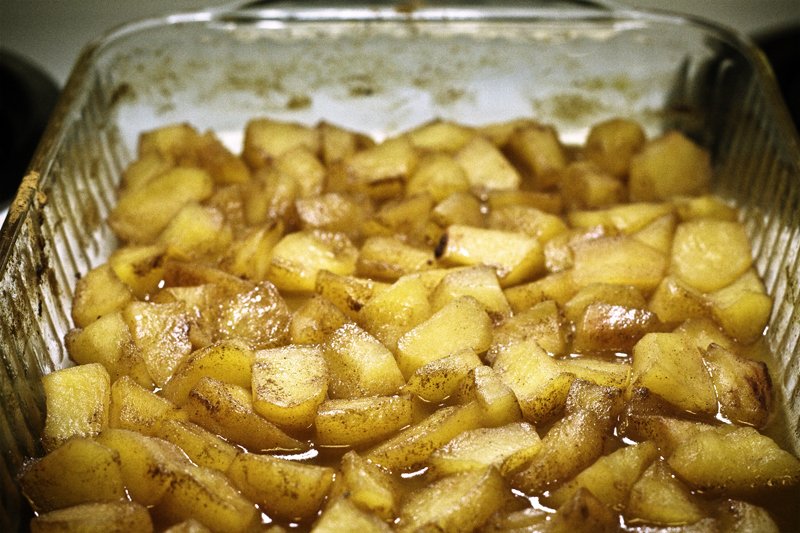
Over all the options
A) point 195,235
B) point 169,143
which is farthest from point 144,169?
point 195,235

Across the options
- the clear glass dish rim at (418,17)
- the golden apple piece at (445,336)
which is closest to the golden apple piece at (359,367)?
the golden apple piece at (445,336)

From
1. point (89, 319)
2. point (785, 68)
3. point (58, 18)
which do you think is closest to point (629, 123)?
point (785, 68)

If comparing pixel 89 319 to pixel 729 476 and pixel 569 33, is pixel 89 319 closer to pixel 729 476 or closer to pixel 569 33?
pixel 729 476

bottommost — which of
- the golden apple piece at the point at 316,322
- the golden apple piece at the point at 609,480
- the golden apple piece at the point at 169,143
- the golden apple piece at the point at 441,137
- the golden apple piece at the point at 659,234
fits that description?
the golden apple piece at the point at 609,480

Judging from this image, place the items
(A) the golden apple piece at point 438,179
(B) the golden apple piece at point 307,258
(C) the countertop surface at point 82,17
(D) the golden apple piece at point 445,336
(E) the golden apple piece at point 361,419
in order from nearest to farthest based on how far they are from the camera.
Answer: (E) the golden apple piece at point 361,419 < (D) the golden apple piece at point 445,336 < (B) the golden apple piece at point 307,258 < (A) the golden apple piece at point 438,179 < (C) the countertop surface at point 82,17

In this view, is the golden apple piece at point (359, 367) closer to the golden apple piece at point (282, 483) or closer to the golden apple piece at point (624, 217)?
the golden apple piece at point (282, 483)

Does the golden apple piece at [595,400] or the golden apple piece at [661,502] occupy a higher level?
the golden apple piece at [595,400]

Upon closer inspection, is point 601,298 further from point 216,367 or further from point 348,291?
point 216,367
